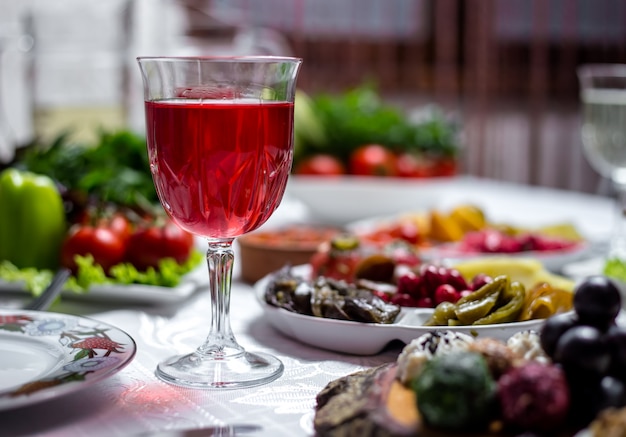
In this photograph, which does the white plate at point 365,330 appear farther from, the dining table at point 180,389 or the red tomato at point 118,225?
the red tomato at point 118,225

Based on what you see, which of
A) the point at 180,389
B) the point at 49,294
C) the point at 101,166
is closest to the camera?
the point at 180,389

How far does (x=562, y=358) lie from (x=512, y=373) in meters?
0.06

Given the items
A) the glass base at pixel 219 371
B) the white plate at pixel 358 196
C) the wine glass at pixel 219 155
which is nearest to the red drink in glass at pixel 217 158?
the wine glass at pixel 219 155

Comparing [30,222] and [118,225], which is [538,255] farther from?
[30,222]

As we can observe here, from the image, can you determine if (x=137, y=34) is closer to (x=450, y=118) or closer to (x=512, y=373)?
(x=450, y=118)

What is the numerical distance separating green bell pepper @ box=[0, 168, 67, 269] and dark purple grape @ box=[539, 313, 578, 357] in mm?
969

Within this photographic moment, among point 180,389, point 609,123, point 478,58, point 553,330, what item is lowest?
point 180,389

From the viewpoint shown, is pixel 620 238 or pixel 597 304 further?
pixel 620 238

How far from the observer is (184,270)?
4.51ft

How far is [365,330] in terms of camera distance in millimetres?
957

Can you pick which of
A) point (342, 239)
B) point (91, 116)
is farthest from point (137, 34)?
point (342, 239)

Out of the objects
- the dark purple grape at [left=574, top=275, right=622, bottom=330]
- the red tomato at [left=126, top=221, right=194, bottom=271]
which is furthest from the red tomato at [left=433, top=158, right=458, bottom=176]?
the dark purple grape at [left=574, top=275, right=622, bottom=330]

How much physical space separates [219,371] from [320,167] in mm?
1410

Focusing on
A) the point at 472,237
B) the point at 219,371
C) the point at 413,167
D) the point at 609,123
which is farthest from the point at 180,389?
the point at 413,167
